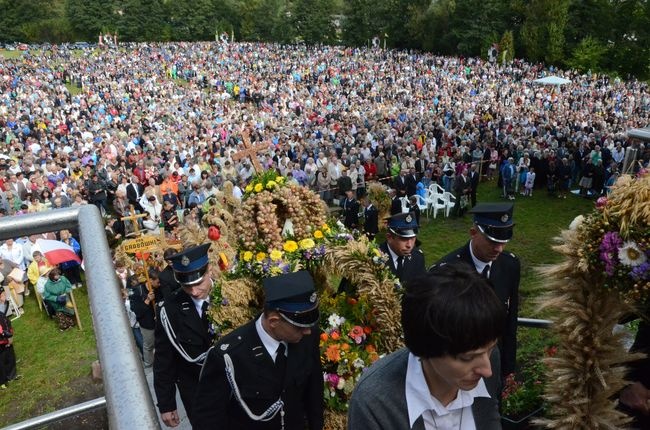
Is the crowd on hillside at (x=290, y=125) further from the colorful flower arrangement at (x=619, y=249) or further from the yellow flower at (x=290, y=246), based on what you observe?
the colorful flower arrangement at (x=619, y=249)

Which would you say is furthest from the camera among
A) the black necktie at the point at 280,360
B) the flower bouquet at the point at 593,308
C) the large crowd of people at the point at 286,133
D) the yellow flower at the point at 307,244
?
the large crowd of people at the point at 286,133

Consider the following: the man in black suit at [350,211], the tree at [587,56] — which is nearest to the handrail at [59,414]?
the man in black suit at [350,211]

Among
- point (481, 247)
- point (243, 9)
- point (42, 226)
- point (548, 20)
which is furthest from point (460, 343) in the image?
point (243, 9)

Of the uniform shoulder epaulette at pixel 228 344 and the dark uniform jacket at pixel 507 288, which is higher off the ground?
the uniform shoulder epaulette at pixel 228 344

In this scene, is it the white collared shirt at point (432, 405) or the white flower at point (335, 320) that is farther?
the white flower at point (335, 320)

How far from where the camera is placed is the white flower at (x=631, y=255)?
241cm

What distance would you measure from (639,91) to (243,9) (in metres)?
56.8

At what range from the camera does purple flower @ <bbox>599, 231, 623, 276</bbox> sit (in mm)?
2502

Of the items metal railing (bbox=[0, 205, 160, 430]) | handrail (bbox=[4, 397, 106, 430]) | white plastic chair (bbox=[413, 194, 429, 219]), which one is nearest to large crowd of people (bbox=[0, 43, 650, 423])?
white plastic chair (bbox=[413, 194, 429, 219])

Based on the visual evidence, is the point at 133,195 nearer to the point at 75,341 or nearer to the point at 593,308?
the point at 75,341

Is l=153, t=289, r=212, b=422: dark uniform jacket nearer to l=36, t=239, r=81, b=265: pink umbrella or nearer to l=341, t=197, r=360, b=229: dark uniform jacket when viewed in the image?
l=36, t=239, r=81, b=265: pink umbrella

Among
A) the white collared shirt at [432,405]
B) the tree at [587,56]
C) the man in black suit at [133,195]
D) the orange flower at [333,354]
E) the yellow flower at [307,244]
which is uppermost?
the tree at [587,56]

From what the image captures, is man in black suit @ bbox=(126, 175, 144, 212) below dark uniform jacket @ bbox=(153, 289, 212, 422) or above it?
below

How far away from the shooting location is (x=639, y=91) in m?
31.2
